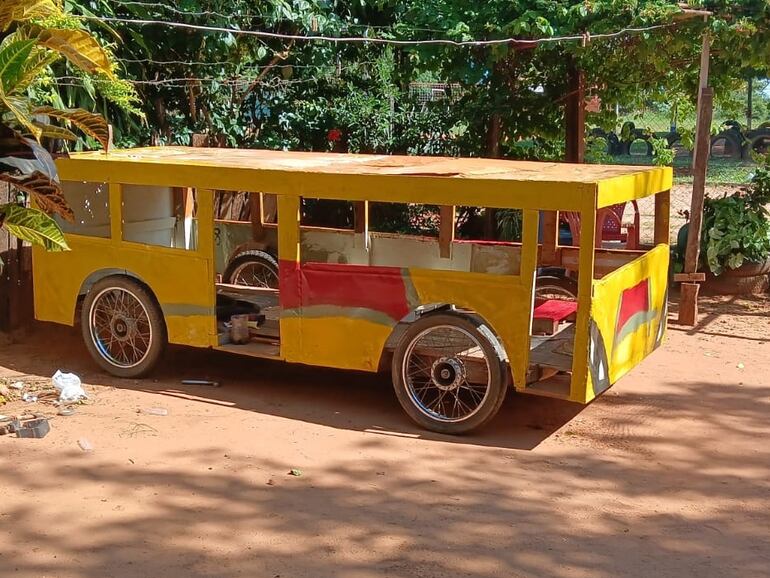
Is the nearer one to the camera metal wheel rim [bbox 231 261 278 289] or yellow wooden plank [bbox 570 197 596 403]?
yellow wooden plank [bbox 570 197 596 403]

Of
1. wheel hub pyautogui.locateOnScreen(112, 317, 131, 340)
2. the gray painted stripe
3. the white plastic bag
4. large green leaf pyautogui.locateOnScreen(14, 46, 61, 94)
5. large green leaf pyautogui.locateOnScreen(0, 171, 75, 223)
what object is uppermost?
large green leaf pyautogui.locateOnScreen(14, 46, 61, 94)

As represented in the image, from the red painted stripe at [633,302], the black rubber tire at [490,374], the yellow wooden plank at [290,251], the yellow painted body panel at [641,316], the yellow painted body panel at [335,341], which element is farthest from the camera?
Answer: the yellow wooden plank at [290,251]

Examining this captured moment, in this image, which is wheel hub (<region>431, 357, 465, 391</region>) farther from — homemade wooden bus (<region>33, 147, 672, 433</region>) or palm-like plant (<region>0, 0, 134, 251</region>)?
palm-like plant (<region>0, 0, 134, 251</region>)

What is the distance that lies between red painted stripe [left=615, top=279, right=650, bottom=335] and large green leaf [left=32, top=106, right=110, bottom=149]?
3.70 m

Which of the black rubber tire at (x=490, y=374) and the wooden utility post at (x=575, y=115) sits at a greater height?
the wooden utility post at (x=575, y=115)

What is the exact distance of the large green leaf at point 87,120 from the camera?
21.9 ft

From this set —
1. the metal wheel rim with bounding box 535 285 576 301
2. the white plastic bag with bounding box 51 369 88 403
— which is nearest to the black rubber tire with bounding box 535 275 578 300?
the metal wheel rim with bounding box 535 285 576 301

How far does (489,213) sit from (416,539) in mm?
7282

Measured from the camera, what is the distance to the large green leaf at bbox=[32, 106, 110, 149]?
6.67 meters

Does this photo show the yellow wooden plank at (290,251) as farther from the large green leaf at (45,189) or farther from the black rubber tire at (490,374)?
the large green leaf at (45,189)

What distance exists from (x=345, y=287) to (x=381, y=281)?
265mm

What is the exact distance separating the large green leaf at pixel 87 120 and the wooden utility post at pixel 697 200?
17.3 ft

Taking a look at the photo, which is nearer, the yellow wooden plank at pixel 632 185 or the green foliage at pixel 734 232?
the yellow wooden plank at pixel 632 185

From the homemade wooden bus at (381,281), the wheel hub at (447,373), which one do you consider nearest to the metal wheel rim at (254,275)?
the homemade wooden bus at (381,281)
